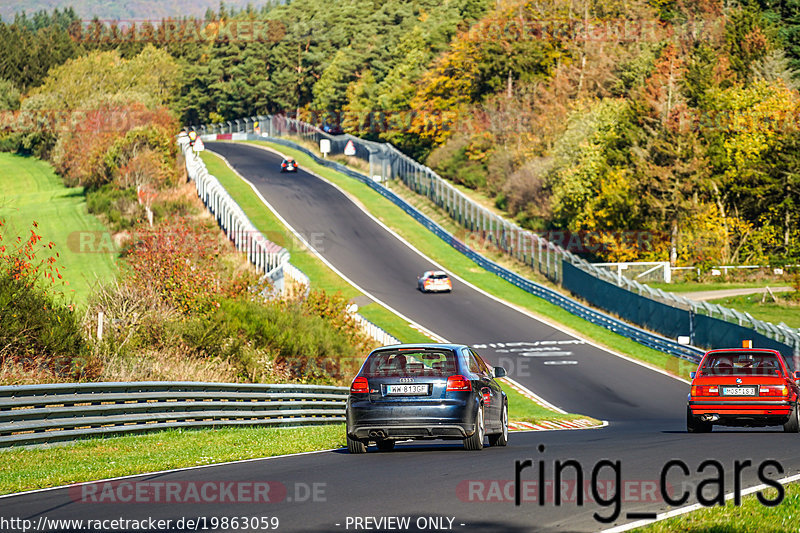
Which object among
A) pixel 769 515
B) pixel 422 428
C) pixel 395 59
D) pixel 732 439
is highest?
pixel 395 59

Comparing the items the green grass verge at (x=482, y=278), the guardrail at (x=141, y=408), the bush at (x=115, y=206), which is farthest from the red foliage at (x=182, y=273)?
the bush at (x=115, y=206)

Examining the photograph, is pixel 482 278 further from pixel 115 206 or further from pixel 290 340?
pixel 290 340

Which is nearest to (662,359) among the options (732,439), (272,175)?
(732,439)

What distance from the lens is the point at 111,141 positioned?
85938 mm

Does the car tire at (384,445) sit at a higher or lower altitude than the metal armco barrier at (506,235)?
higher

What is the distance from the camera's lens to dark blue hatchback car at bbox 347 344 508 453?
49.9 feet

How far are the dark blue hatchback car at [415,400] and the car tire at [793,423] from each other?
24.5ft

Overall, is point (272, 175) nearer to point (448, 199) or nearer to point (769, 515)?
point (448, 199)

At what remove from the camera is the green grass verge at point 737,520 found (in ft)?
28.5

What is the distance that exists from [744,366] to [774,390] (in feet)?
2.46

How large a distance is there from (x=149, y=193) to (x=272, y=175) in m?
15.8

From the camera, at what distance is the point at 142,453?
16.2 m

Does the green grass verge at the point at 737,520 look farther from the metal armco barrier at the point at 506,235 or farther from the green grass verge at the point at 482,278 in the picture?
the green grass verge at the point at 482,278

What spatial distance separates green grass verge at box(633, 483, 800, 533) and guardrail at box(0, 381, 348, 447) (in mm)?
10568
